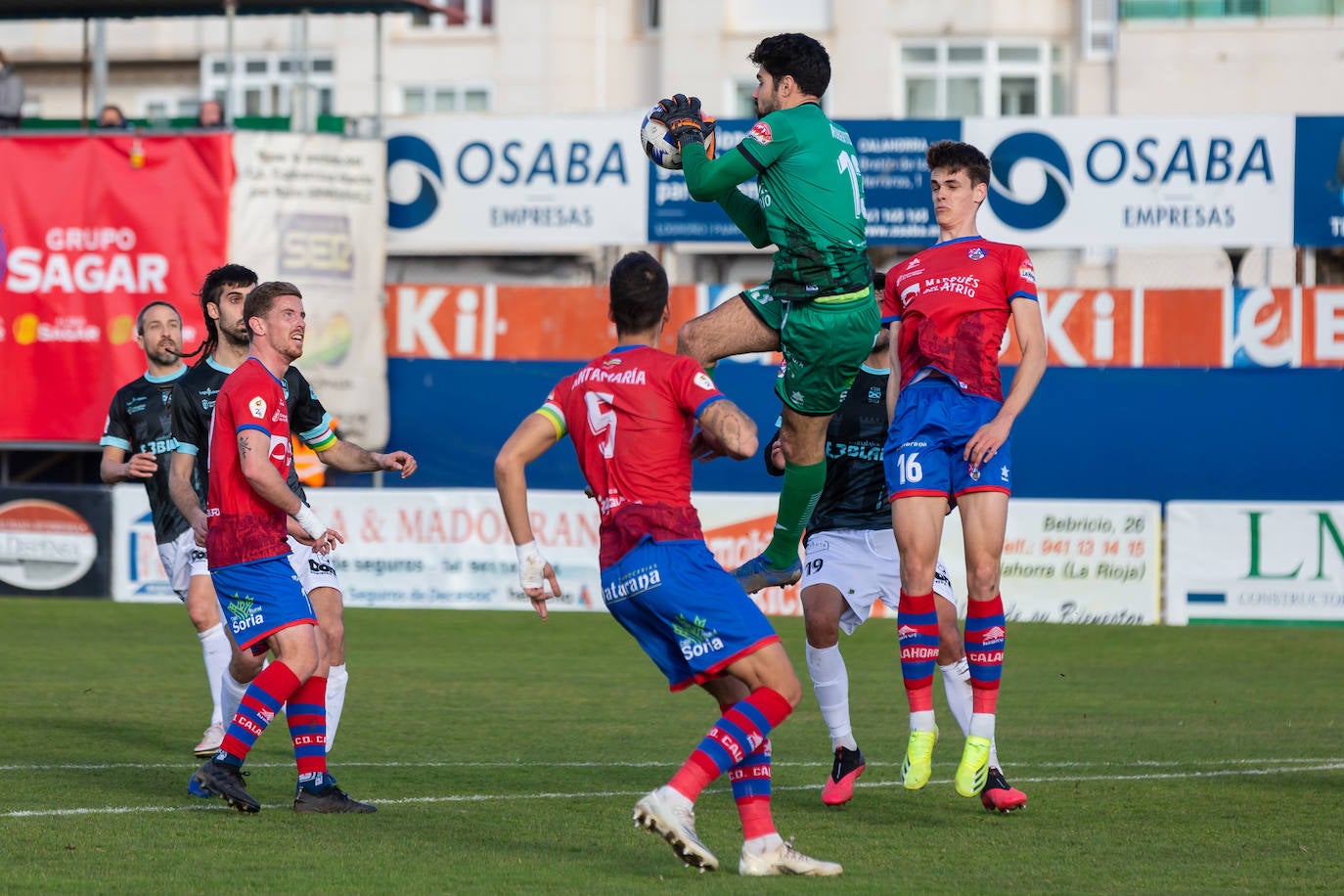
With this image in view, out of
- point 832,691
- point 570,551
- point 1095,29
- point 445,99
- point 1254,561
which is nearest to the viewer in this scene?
point 832,691

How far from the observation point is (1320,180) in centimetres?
2206

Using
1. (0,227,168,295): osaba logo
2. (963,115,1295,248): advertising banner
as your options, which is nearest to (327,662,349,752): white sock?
(0,227,168,295): osaba logo

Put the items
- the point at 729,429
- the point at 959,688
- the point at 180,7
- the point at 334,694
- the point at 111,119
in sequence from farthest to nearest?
the point at 180,7
the point at 111,119
the point at 334,694
the point at 959,688
the point at 729,429

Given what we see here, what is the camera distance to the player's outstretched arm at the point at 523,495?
6734mm

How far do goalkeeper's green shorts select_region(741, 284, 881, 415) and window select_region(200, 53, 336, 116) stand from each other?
92.8 ft

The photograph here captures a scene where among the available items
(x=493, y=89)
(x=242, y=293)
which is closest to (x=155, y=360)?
(x=242, y=293)

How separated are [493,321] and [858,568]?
15000mm

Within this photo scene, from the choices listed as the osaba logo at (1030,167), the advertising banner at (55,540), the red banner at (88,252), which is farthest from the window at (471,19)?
the advertising banner at (55,540)

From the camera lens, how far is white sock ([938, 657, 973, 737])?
8.93m

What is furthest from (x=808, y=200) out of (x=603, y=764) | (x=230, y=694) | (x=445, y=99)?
(x=445, y=99)

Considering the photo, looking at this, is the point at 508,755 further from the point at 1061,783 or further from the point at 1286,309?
the point at 1286,309

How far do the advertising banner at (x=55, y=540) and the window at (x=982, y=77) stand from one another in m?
17.3

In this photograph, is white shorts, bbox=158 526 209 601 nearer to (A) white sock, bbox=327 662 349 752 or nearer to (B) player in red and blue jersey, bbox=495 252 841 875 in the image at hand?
(A) white sock, bbox=327 662 349 752

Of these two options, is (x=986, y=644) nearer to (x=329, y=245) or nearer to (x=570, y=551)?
(x=570, y=551)
